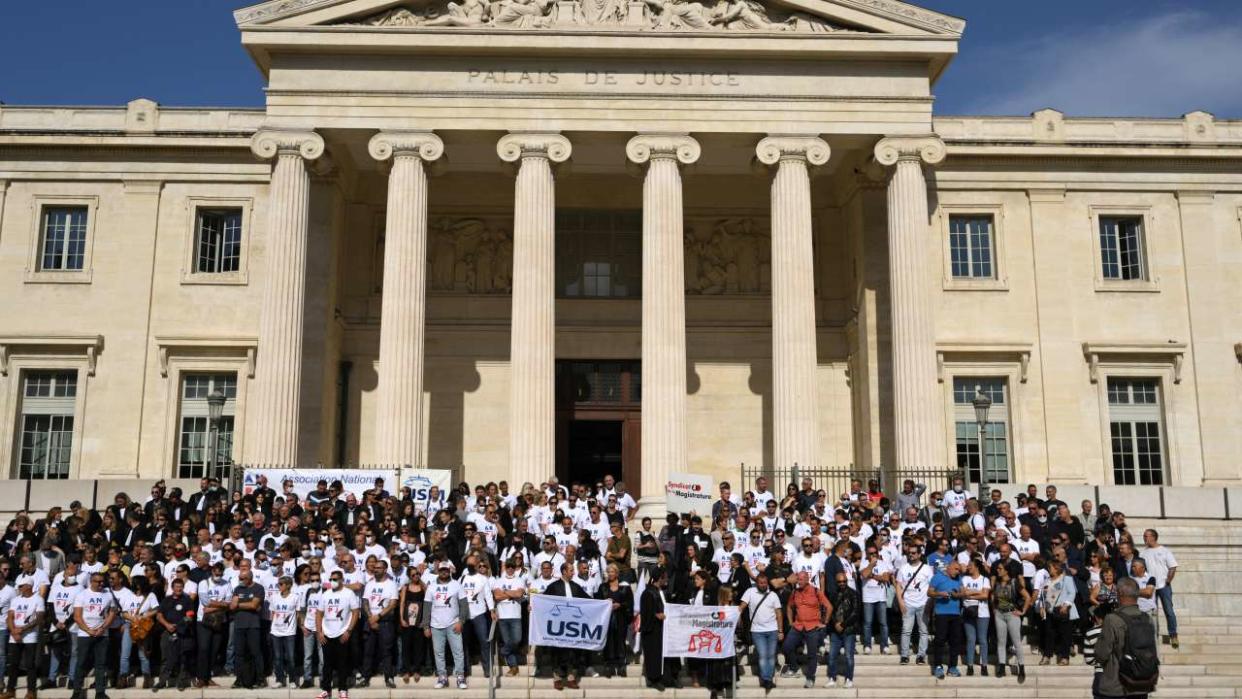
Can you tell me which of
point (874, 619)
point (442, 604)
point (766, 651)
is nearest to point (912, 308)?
point (874, 619)

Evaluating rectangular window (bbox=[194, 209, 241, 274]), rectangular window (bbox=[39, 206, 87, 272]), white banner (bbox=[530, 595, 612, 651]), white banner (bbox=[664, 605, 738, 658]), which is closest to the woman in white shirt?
white banner (bbox=[664, 605, 738, 658])

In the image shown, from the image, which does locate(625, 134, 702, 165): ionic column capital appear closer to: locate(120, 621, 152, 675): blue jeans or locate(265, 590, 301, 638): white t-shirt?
locate(265, 590, 301, 638): white t-shirt

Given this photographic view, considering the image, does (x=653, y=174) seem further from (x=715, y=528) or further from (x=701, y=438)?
(x=715, y=528)

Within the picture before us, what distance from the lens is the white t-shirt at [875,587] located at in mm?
17875

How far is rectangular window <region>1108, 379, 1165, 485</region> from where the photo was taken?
32531mm

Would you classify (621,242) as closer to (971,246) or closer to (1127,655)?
(971,246)

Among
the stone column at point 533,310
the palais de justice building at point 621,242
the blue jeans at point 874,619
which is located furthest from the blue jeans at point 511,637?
the palais de justice building at point 621,242

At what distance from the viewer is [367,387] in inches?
1296

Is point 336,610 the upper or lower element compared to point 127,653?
upper

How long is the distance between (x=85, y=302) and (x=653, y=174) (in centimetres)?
1598

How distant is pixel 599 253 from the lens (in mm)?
34500

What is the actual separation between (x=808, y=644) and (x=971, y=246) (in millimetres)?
19168

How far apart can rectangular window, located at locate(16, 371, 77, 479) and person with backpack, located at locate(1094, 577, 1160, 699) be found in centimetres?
2805

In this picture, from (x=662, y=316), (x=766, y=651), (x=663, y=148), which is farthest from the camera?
(x=663, y=148)
